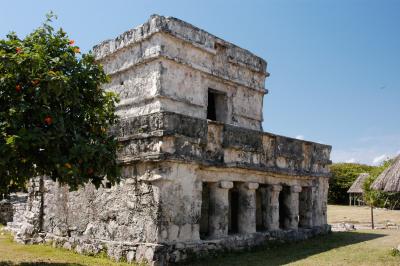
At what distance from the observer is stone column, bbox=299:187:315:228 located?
1123 centimetres

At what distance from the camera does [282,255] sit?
8.40 m

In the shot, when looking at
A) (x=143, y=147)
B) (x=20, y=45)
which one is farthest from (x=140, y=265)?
(x=20, y=45)

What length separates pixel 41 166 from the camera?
19.4 feet

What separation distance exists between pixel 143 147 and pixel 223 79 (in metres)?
5.33

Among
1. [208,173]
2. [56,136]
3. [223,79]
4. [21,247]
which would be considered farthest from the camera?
[223,79]

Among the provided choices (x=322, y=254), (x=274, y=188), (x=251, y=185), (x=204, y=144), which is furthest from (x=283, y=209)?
(x=204, y=144)

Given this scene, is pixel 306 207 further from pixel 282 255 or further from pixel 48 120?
pixel 48 120

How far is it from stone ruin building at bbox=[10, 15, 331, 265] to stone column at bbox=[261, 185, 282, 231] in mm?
24

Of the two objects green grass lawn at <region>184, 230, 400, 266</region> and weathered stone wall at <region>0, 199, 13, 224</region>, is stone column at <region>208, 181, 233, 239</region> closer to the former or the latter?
green grass lawn at <region>184, 230, 400, 266</region>

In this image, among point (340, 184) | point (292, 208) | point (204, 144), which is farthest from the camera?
point (340, 184)

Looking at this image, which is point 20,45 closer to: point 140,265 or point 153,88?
point 140,265

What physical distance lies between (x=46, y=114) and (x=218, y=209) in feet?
13.3

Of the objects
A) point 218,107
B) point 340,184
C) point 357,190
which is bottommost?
point 357,190

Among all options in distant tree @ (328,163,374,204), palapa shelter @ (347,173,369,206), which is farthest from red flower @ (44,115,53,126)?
distant tree @ (328,163,374,204)
